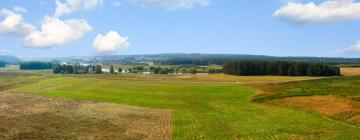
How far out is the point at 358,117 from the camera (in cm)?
4466

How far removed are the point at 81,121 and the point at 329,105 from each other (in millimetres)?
35618

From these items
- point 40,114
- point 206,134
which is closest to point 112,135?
point 206,134

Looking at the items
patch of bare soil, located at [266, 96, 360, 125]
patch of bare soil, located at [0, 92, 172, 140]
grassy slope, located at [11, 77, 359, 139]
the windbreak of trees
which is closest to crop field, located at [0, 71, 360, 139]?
grassy slope, located at [11, 77, 359, 139]

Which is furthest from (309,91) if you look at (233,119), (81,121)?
(81,121)

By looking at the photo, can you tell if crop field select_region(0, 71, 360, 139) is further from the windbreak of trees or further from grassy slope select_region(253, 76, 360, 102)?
the windbreak of trees

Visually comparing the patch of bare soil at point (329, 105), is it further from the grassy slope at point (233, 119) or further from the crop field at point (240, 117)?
the grassy slope at point (233, 119)

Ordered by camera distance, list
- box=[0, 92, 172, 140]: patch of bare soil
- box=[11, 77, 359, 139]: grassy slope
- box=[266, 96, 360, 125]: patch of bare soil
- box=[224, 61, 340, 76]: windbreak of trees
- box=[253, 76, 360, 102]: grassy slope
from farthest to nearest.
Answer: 1. box=[224, 61, 340, 76]: windbreak of trees
2. box=[253, 76, 360, 102]: grassy slope
3. box=[266, 96, 360, 125]: patch of bare soil
4. box=[0, 92, 172, 140]: patch of bare soil
5. box=[11, 77, 359, 139]: grassy slope

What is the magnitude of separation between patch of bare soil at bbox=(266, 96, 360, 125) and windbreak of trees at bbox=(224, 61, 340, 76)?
83242 mm

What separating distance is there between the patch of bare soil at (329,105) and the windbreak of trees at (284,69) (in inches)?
3277

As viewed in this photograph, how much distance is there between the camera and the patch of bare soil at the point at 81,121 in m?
38.9

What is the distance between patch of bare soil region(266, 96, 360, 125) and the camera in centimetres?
4687

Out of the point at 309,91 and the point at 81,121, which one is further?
the point at 309,91

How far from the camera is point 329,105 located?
5506cm

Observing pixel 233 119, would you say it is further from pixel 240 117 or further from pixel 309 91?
pixel 309 91
